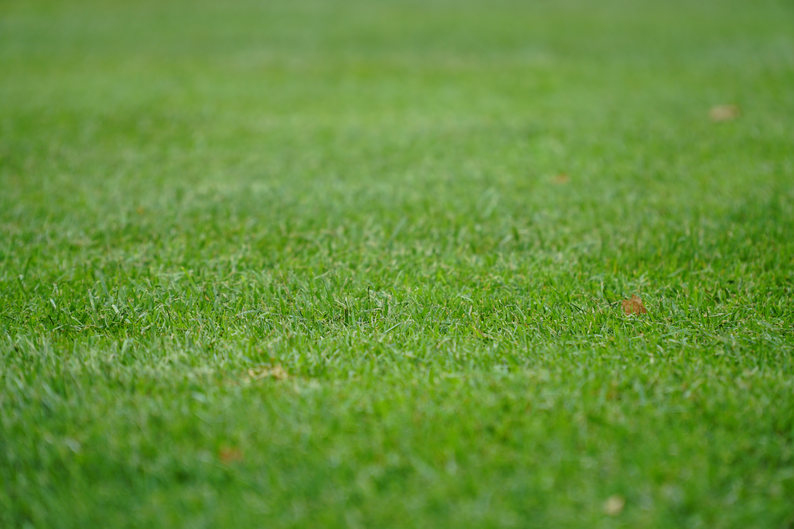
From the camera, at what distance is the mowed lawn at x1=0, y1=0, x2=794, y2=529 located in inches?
69.9

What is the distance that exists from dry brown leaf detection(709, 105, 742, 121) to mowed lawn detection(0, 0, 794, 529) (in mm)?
33

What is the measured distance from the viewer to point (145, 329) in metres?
2.57

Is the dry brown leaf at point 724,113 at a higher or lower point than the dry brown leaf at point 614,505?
higher

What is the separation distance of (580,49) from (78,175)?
6535 millimetres

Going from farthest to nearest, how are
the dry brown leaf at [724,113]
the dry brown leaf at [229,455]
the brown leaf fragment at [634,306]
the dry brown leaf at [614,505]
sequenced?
1. the dry brown leaf at [724,113]
2. the brown leaf fragment at [634,306]
3. the dry brown leaf at [229,455]
4. the dry brown leaf at [614,505]

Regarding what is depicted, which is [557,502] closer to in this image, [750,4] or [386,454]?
[386,454]

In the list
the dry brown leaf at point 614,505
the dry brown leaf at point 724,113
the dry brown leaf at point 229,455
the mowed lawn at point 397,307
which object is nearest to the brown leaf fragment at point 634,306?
the mowed lawn at point 397,307

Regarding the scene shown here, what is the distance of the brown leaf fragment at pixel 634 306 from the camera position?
2.67 metres

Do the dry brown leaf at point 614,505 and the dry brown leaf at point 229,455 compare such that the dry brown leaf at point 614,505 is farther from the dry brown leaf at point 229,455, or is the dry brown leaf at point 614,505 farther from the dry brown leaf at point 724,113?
the dry brown leaf at point 724,113

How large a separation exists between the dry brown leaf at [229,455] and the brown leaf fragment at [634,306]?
1.70 metres

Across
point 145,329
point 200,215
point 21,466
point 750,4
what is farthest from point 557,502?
point 750,4

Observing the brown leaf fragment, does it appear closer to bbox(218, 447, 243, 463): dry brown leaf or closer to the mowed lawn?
the mowed lawn

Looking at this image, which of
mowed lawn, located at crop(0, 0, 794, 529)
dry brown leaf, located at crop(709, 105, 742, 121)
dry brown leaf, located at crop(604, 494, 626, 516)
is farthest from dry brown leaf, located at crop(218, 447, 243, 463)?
dry brown leaf, located at crop(709, 105, 742, 121)

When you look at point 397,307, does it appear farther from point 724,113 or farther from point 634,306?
point 724,113
